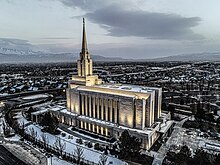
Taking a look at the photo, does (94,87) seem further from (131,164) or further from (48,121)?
(131,164)

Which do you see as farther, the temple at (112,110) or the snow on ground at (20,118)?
the snow on ground at (20,118)

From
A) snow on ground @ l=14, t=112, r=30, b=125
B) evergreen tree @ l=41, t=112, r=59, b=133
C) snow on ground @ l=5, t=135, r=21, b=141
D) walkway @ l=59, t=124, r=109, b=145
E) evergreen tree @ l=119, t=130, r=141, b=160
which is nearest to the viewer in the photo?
evergreen tree @ l=119, t=130, r=141, b=160

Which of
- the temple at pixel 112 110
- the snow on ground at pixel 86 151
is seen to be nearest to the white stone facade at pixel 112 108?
the temple at pixel 112 110

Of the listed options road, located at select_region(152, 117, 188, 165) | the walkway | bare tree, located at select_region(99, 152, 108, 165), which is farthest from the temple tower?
road, located at select_region(152, 117, 188, 165)

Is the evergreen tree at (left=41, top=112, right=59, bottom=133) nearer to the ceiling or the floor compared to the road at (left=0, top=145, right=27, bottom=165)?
nearer to the ceiling

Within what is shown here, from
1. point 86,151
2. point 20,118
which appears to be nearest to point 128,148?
point 86,151

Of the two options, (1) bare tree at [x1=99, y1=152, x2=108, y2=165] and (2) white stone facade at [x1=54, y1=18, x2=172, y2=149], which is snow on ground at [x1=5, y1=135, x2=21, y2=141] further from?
(1) bare tree at [x1=99, y1=152, x2=108, y2=165]

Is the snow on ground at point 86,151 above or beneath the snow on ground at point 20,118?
beneath

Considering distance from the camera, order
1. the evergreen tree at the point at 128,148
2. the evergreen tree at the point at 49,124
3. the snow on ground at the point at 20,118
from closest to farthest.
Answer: the evergreen tree at the point at 128,148 < the evergreen tree at the point at 49,124 < the snow on ground at the point at 20,118

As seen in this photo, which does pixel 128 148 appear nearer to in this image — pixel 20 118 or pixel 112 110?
pixel 112 110

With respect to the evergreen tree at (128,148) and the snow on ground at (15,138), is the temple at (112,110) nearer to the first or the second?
the evergreen tree at (128,148)
